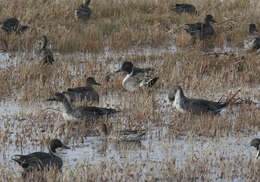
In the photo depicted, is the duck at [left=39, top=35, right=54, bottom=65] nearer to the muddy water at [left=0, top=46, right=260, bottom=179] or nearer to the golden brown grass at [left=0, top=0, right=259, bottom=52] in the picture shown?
the golden brown grass at [left=0, top=0, right=259, bottom=52]

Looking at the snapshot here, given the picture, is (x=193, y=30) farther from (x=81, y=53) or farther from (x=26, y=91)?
(x=26, y=91)

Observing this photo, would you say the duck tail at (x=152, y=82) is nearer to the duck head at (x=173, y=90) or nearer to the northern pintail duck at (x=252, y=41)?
the duck head at (x=173, y=90)

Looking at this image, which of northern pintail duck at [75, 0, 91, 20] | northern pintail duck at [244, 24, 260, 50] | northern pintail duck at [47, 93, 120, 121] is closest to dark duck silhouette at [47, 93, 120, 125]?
northern pintail duck at [47, 93, 120, 121]

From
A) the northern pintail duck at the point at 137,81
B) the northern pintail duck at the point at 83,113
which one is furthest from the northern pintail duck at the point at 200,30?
the northern pintail duck at the point at 83,113

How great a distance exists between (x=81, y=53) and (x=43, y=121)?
5.96m

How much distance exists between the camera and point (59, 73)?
13.3 meters

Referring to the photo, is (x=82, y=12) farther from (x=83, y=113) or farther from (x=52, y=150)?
(x=52, y=150)

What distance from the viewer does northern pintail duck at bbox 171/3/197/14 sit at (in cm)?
1911

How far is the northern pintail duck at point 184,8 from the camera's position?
19109 mm

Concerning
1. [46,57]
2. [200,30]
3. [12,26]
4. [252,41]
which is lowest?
[46,57]

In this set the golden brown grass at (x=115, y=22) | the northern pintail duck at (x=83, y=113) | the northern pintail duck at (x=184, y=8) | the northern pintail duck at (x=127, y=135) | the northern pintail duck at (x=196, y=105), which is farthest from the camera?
the northern pintail duck at (x=184, y=8)

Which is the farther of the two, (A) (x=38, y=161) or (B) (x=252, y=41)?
(B) (x=252, y=41)

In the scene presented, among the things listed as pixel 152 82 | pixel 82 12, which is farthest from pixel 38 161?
pixel 82 12

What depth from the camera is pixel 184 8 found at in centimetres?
1911
